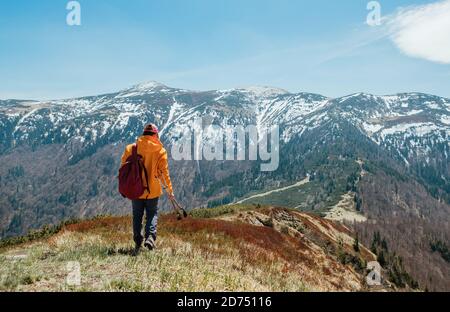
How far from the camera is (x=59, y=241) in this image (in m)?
16.6

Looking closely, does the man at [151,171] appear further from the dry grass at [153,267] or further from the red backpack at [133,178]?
the dry grass at [153,267]

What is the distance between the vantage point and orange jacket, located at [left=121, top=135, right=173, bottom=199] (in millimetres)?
13336

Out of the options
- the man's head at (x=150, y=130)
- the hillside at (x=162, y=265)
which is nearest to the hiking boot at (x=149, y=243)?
the hillside at (x=162, y=265)

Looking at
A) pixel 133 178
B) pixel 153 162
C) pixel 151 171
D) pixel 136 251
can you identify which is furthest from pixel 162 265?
pixel 153 162

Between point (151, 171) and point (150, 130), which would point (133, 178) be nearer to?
point (151, 171)

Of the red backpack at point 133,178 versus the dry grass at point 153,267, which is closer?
the dry grass at point 153,267

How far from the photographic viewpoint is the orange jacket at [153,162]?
1334 cm

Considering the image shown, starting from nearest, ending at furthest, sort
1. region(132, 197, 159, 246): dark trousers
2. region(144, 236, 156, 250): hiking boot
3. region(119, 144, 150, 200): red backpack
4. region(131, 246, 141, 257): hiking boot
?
region(131, 246, 141, 257): hiking boot, region(119, 144, 150, 200): red backpack, region(132, 197, 159, 246): dark trousers, region(144, 236, 156, 250): hiking boot

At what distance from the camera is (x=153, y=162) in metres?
13.3

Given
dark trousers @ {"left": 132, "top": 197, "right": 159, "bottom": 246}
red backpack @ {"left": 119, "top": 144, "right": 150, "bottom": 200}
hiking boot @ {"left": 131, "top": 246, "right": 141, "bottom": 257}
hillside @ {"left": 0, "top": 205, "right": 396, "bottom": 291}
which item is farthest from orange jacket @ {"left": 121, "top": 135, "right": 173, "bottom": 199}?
hillside @ {"left": 0, "top": 205, "right": 396, "bottom": 291}

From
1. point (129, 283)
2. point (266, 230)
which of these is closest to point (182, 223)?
point (266, 230)

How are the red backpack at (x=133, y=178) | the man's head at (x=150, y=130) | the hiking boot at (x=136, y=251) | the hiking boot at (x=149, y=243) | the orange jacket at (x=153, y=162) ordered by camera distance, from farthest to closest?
the hiking boot at (x=149, y=243), the man's head at (x=150, y=130), the orange jacket at (x=153, y=162), the red backpack at (x=133, y=178), the hiking boot at (x=136, y=251)

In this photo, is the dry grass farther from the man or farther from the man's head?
the man's head
